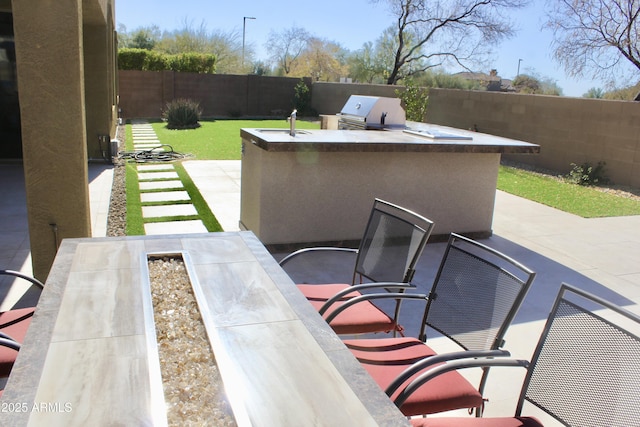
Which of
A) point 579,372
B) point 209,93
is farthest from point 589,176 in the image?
point 209,93

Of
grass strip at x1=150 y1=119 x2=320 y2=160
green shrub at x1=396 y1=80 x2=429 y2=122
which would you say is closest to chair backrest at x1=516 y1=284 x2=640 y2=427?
grass strip at x1=150 y1=119 x2=320 y2=160

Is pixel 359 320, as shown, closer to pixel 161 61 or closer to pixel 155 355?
pixel 155 355

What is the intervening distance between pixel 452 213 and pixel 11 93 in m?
7.63

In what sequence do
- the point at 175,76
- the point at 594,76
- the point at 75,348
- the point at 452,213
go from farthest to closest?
1. the point at 175,76
2. the point at 594,76
3. the point at 452,213
4. the point at 75,348

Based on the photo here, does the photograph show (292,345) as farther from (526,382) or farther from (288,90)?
(288,90)

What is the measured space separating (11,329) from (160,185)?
5.71 m

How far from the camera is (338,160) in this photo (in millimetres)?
5551

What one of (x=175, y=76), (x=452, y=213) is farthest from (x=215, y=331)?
(x=175, y=76)

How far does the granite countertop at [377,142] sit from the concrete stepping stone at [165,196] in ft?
6.39

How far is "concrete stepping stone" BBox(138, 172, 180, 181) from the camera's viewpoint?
8693 millimetres

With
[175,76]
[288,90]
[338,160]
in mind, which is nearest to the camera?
[338,160]

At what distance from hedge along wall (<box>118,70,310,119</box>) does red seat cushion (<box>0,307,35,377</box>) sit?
58.1 ft

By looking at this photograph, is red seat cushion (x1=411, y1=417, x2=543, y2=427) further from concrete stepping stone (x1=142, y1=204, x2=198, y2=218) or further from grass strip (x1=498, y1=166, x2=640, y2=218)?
grass strip (x1=498, y1=166, x2=640, y2=218)

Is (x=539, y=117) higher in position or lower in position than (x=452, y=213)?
higher
